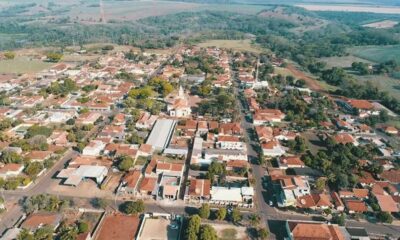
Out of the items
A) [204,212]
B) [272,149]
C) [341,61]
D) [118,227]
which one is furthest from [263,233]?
[341,61]

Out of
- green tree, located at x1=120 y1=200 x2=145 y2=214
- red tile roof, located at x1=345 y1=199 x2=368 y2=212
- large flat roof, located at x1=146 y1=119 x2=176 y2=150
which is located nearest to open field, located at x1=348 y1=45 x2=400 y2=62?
large flat roof, located at x1=146 y1=119 x2=176 y2=150

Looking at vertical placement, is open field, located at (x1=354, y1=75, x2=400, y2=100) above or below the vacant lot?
below

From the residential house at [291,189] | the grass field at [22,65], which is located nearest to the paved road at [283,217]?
the residential house at [291,189]

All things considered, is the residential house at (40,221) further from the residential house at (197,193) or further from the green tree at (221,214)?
the green tree at (221,214)

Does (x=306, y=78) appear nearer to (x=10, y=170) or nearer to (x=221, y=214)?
(x=221, y=214)

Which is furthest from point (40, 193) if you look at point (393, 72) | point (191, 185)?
point (393, 72)

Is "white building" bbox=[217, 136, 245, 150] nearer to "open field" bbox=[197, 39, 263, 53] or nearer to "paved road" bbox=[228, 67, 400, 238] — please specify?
"paved road" bbox=[228, 67, 400, 238]

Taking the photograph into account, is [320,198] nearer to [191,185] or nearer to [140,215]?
[191,185]
